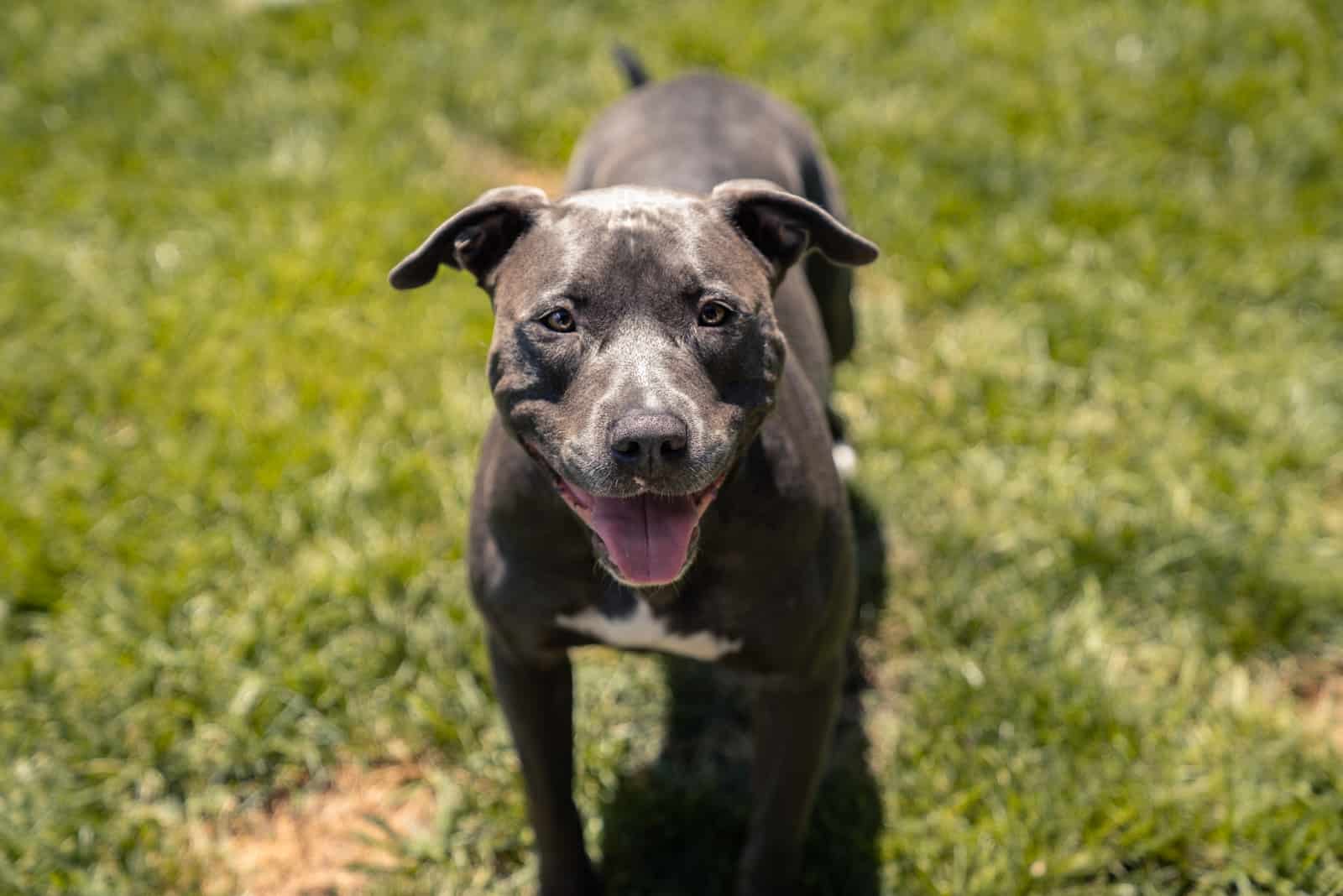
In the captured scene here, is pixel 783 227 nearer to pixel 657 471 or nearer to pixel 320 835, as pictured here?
pixel 657 471

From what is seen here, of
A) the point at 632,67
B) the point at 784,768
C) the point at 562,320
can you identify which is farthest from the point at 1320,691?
the point at 632,67

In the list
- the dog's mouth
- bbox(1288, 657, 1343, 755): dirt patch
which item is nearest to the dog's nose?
the dog's mouth

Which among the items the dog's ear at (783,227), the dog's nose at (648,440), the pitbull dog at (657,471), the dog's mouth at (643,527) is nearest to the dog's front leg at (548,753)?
the pitbull dog at (657,471)

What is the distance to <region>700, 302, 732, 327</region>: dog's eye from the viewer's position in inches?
95.5

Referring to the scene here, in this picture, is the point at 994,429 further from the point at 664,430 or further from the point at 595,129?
the point at 664,430

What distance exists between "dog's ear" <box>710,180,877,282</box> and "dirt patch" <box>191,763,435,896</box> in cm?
186

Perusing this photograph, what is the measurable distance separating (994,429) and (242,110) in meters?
4.09

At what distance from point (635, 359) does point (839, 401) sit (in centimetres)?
259

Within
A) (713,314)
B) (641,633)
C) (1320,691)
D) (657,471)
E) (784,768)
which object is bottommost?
(1320,691)

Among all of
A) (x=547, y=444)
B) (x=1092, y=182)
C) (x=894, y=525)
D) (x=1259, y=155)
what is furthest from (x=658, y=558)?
(x=1259, y=155)

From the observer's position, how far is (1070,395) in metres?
4.74

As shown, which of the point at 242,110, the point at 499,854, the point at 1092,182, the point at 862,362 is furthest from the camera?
the point at 242,110

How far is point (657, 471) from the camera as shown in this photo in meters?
2.23

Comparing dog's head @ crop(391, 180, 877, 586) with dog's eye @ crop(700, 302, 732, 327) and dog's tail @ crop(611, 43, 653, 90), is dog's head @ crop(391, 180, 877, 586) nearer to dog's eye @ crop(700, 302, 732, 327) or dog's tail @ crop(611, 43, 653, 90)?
dog's eye @ crop(700, 302, 732, 327)
